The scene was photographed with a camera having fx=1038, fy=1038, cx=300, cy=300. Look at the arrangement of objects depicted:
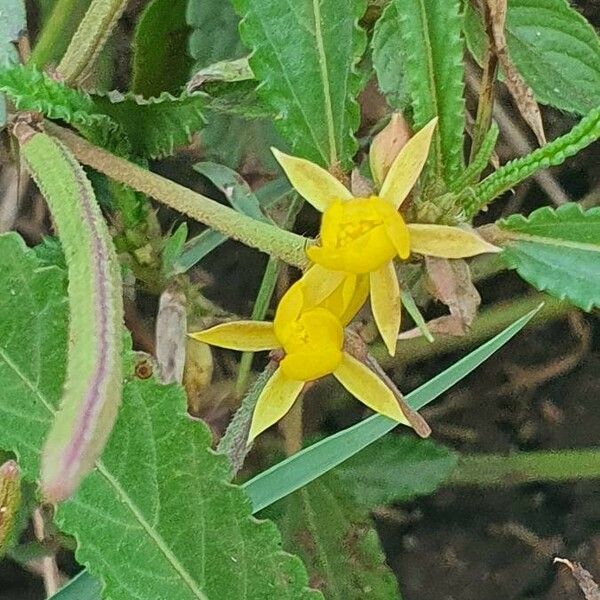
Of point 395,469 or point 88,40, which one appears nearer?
point 88,40

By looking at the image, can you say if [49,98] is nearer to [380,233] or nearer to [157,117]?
[157,117]

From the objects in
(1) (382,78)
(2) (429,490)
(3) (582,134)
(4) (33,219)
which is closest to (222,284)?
(4) (33,219)

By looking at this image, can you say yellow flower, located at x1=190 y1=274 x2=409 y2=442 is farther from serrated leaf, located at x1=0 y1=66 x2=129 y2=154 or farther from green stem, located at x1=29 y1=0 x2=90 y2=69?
green stem, located at x1=29 y1=0 x2=90 y2=69

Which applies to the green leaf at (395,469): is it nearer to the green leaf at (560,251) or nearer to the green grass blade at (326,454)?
the green grass blade at (326,454)

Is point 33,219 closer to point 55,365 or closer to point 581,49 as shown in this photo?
point 55,365

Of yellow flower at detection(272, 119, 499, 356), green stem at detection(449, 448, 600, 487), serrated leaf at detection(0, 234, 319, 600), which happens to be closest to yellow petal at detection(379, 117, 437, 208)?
yellow flower at detection(272, 119, 499, 356)

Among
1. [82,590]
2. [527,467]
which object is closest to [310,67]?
[82,590]

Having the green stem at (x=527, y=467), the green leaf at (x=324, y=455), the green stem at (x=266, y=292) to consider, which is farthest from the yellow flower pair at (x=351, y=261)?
the green stem at (x=527, y=467)
